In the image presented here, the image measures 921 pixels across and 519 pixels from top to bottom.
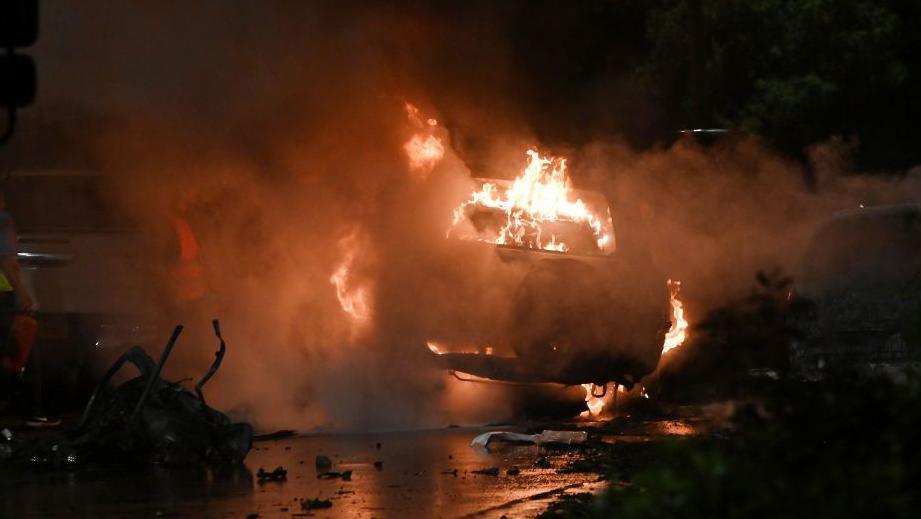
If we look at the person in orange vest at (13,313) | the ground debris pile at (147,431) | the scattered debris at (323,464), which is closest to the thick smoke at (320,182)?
the person in orange vest at (13,313)

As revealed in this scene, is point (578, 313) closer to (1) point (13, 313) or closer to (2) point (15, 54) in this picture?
(1) point (13, 313)

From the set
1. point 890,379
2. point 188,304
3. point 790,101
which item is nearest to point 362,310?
point 188,304

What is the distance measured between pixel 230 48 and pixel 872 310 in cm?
522

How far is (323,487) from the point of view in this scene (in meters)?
8.12

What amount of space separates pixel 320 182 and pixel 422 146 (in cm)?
80

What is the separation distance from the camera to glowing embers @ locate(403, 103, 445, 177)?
36.4 feet

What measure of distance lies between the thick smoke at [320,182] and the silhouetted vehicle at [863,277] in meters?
0.62

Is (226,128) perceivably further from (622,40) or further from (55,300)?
(622,40)

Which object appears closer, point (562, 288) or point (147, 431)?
point (147, 431)

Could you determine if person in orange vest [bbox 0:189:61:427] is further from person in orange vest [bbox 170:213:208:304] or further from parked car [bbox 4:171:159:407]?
person in orange vest [bbox 170:213:208:304]

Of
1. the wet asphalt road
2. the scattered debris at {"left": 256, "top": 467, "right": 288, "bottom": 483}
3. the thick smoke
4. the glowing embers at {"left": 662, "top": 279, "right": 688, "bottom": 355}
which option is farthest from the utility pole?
the glowing embers at {"left": 662, "top": 279, "right": 688, "bottom": 355}

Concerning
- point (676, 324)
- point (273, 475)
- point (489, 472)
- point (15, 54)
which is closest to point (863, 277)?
point (676, 324)

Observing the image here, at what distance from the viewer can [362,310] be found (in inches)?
426

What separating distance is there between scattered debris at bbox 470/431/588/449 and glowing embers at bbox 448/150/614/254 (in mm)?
1366
